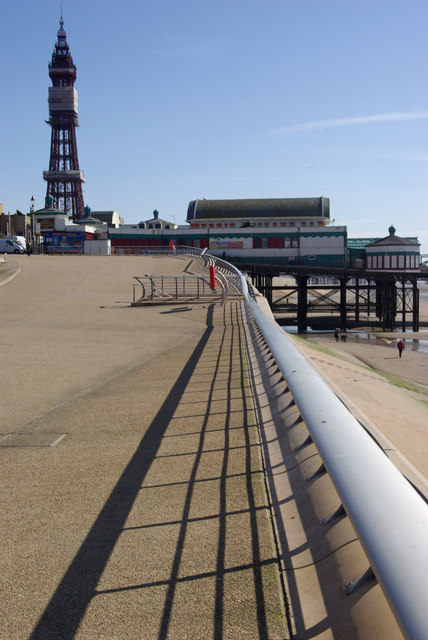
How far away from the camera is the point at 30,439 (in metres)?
6.14

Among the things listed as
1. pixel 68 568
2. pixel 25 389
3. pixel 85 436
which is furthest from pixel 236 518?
pixel 25 389

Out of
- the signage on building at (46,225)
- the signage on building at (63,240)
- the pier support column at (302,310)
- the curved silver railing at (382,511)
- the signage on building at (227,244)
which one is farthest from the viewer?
the signage on building at (46,225)

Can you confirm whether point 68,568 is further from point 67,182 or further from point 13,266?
point 67,182

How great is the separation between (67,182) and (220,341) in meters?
100

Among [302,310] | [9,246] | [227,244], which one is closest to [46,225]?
[9,246]

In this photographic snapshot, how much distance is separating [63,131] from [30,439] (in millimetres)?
114315

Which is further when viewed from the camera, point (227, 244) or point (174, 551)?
point (227, 244)

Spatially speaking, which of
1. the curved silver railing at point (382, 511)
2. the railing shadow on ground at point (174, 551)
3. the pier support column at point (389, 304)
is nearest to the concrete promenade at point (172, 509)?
the railing shadow on ground at point (174, 551)

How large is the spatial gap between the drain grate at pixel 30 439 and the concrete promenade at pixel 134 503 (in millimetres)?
20

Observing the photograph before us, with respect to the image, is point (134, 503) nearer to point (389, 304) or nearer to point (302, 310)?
point (302, 310)

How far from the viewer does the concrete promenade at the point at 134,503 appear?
297 centimetres

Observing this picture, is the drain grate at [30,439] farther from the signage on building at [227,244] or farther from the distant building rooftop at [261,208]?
the distant building rooftop at [261,208]

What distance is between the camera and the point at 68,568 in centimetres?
347

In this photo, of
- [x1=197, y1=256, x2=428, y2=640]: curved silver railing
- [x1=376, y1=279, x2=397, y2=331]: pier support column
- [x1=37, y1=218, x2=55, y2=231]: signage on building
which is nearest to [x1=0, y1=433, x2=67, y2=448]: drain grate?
[x1=197, y1=256, x2=428, y2=640]: curved silver railing
